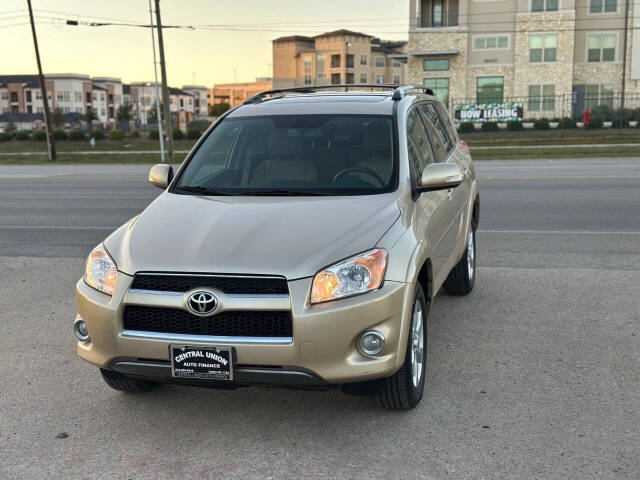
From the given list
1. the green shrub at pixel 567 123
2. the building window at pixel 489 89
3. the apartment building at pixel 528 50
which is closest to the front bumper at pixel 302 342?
the green shrub at pixel 567 123

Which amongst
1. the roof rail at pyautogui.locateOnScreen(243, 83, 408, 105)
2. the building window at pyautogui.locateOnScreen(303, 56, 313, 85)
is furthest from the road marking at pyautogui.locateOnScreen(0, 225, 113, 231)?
the building window at pyautogui.locateOnScreen(303, 56, 313, 85)

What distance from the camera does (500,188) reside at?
661 inches

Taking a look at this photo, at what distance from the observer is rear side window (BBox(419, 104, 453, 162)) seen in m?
6.23

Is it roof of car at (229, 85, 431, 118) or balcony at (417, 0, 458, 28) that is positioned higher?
balcony at (417, 0, 458, 28)

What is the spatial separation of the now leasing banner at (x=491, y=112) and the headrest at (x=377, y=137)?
48.4 m

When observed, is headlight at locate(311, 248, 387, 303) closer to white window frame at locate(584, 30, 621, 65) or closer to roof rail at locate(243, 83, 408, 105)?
roof rail at locate(243, 83, 408, 105)

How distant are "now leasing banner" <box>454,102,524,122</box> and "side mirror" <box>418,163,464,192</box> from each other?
4886cm

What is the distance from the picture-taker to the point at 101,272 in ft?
14.2

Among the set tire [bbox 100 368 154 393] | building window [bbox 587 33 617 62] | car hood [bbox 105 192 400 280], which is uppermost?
building window [bbox 587 33 617 62]

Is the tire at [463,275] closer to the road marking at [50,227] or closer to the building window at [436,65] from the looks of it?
the road marking at [50,227]

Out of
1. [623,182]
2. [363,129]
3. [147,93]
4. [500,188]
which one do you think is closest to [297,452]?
[363,129]

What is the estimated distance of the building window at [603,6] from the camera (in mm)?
53250

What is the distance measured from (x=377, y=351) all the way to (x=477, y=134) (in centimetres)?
4487

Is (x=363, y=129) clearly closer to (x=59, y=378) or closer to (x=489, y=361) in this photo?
(x=489, y=361)
